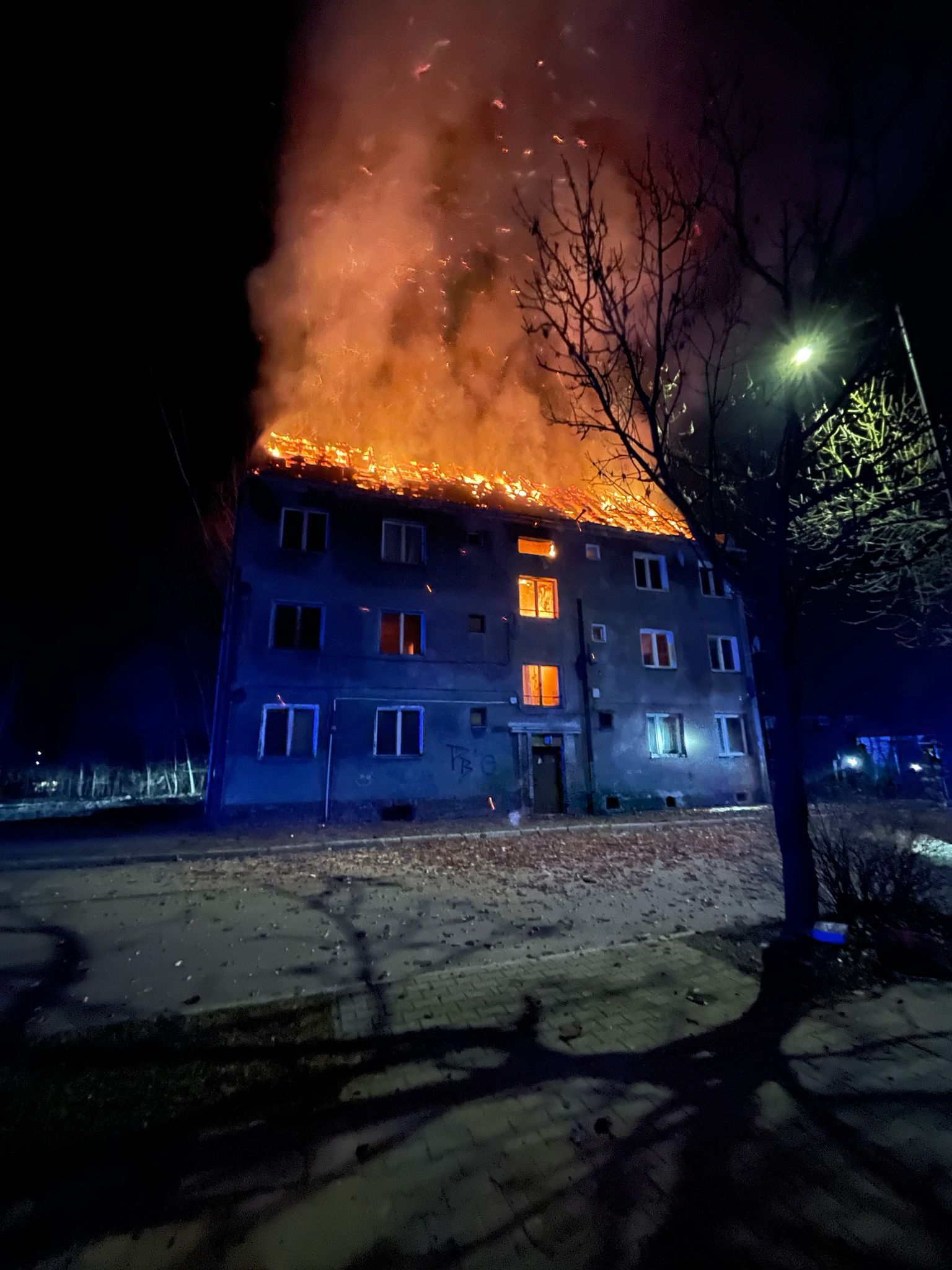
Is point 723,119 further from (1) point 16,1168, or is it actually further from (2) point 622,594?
(2) point 622,594

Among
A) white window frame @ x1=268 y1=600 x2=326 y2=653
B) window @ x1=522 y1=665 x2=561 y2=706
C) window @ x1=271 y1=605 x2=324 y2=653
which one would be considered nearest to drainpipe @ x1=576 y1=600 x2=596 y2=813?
window @ x1=522 y1=665 x2=561 y2=706

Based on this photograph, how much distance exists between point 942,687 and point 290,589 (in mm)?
34135

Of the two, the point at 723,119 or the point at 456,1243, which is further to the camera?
the point at 723,119

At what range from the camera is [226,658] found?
16891mm

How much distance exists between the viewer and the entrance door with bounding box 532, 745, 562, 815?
18938 millimetres

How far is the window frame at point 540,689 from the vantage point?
63.9 ft

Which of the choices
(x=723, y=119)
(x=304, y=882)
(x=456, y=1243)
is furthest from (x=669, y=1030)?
(x=723, y=119)

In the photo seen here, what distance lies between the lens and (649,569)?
22.9 m

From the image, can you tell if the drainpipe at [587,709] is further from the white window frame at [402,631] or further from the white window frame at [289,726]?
the white window frame at [289,726]

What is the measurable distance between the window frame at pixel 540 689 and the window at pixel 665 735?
394cm

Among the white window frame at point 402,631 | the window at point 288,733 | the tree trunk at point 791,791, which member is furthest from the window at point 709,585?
the tree trunk at point 791,791

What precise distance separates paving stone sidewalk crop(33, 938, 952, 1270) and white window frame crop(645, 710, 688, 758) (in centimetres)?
1635

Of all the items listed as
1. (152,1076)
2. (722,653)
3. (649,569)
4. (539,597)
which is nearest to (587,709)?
(539,597)

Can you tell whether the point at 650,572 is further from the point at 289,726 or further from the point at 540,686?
the point at 289,726
